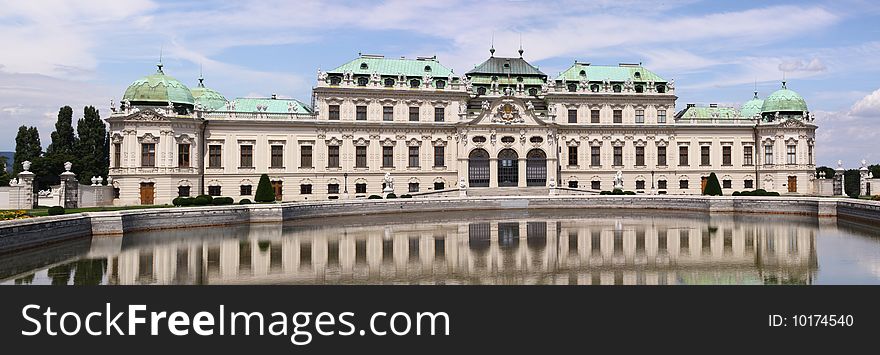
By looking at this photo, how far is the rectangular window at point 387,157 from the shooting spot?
66.5 meters

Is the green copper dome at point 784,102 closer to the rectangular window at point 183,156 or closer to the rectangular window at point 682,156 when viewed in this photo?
the rectangular window at point 682,156

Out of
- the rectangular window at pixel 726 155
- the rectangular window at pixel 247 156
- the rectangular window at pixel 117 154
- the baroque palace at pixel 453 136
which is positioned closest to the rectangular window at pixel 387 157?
the baroque palace at pixel 453 136

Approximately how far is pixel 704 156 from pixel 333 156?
4306cm

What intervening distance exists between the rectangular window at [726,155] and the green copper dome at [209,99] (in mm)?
56851

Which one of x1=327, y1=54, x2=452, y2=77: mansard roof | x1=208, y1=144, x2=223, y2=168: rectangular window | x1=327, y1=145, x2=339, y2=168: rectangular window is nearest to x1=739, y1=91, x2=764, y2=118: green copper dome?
x1=327, y1=54, x2=452, y2=77: mansard roof

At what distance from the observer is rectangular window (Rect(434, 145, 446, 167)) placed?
6756 centimetres

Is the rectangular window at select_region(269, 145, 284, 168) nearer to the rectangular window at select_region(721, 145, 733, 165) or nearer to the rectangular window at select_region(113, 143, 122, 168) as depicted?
the rectangular window at select_region(113, 143, 122, 168)

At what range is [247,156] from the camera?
209ft

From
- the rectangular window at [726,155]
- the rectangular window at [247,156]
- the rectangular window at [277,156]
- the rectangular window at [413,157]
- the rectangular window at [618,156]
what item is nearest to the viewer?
the rectangular window at [247,156]

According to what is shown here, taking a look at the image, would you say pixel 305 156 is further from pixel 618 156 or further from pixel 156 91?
pixel 618 156

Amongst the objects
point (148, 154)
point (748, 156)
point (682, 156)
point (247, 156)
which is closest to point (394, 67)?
point (247, 156)

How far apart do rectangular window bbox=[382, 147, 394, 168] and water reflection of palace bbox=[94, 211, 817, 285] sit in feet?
86.9

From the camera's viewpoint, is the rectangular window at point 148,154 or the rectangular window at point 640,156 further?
the rectangular window at point 640,156

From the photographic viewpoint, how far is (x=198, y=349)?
10984mm
